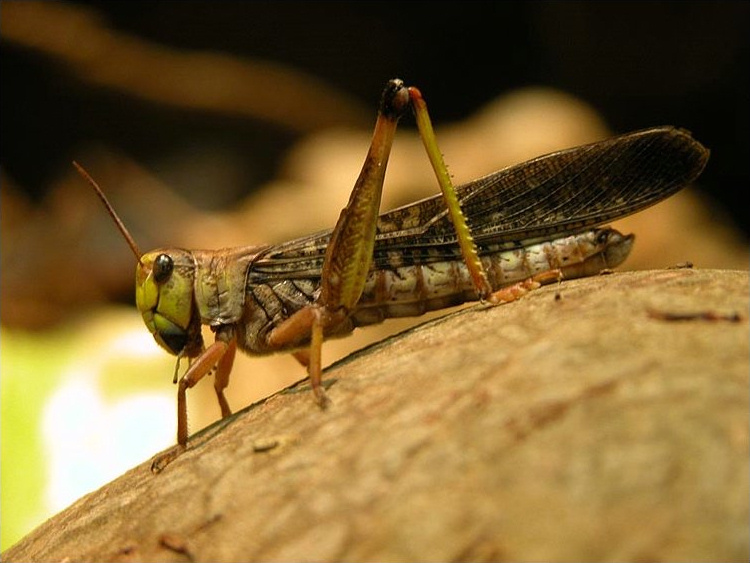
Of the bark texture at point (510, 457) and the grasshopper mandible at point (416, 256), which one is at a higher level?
the grasshopper mandible at point (416, 256)

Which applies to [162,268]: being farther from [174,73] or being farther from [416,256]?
[174,73]

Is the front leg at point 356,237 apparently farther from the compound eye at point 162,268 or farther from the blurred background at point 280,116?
the blurred background at point 280,116

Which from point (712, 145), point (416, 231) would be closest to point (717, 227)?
point (712, 145)

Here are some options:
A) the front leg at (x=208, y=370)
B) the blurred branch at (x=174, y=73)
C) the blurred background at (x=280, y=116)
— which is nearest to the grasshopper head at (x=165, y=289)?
the front leg at (x=208, y=370)

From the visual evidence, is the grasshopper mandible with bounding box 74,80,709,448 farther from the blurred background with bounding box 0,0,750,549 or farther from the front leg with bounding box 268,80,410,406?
the blurred background with bounding box 0,0,750,549

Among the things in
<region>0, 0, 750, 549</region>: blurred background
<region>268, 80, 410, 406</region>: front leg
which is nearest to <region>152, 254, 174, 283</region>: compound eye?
<region>268, 80, 410, 406</region>: front leg

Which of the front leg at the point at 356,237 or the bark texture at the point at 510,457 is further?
the front leg at the point at 356,237

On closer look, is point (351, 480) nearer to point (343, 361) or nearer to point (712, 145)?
point (343, 361)
